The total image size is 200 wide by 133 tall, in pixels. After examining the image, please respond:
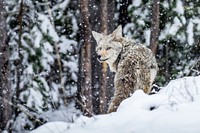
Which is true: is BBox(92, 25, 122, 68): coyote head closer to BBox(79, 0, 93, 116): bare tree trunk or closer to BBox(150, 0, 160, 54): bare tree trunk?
BBox(79, 0, 93, 116): bare tree trunk

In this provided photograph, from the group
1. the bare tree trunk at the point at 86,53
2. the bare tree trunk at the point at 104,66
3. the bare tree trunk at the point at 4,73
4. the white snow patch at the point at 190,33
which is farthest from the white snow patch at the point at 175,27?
the bare tree trunk at the point at 4,73

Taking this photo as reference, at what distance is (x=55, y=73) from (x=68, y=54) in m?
0.94

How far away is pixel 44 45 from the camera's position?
1505cm

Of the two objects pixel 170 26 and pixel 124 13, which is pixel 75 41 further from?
pixel 170 26

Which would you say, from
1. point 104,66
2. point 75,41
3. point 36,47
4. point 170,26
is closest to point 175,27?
point 170,26

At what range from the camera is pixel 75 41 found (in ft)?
53.6

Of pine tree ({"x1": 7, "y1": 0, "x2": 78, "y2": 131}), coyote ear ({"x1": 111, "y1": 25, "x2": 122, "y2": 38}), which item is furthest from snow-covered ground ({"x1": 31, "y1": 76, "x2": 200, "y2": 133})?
pine tree ({"x1": 7, "y1": 0, "x2": 78, "y2": 131})

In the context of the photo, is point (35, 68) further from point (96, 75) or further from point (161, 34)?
point (161, 34)

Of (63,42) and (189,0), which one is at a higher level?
(189,0)

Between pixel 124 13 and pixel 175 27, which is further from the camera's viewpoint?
pixel 124 13

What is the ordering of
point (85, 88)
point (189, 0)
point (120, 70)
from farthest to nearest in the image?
1. point (189, 0)
2. point (85, 88)
3. point (120, 70)

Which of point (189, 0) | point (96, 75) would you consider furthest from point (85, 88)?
point (189, 0)

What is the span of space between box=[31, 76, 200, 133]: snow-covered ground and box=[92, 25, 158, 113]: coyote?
1.30 metres

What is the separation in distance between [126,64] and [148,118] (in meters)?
3.04
